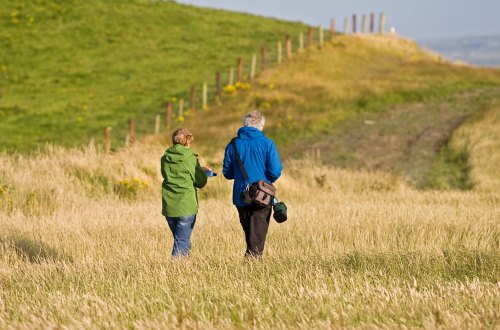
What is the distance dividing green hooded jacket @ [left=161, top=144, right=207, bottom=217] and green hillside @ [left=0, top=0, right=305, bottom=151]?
67.9 ft

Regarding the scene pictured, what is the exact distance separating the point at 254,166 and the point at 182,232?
3.39ft

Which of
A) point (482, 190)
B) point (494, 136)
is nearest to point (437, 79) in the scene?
point (494, 136)

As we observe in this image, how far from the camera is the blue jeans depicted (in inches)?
303

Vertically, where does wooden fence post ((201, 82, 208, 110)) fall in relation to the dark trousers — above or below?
below

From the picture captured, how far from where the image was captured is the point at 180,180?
25.1 ft

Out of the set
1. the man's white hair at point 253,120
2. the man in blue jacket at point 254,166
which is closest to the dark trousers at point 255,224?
the man in blue jacket at point 254,166

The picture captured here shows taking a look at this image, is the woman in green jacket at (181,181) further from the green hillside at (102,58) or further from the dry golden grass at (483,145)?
the green hillside at (102,58)

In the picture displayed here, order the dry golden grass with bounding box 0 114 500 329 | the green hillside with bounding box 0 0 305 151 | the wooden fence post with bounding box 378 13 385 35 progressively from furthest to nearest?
the wooden fence post with bounding box 378 13 385 35 < the green hillside with bounding box 0 0 305 151 < the dry golden grass with bounding box 0 114 500 329

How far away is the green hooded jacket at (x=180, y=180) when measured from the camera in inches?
300

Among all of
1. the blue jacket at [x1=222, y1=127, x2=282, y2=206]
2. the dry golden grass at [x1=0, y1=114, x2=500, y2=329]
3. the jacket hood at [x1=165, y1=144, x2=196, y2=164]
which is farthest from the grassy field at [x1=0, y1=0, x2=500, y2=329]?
the jacket hood at [x1=165, y1=144, x2=196, y2=164]

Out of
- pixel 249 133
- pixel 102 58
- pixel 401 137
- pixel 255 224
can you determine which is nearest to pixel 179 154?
pixel 249 133

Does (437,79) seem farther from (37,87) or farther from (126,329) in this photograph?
(126,329)

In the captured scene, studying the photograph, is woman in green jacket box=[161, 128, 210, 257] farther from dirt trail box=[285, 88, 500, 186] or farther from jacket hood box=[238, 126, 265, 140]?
dirt trail box=[285, 88, 500, 186]

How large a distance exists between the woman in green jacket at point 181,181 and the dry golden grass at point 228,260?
1.46 ft
